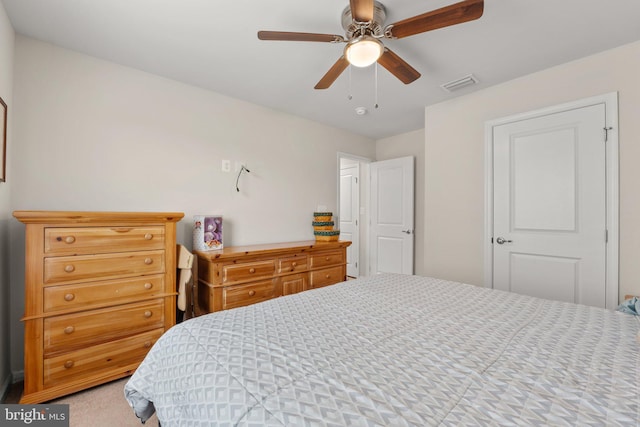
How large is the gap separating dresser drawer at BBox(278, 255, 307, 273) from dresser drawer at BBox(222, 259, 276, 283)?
9 cm

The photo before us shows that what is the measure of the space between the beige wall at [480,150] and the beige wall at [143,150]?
1630 mm

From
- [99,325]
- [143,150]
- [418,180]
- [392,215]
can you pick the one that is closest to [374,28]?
[143,150]

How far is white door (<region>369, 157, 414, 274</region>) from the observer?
13.3ft

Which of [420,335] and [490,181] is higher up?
[490,181]

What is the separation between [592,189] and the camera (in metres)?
2.22

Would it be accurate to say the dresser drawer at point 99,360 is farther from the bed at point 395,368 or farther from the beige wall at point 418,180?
the beige wall at point 418,180

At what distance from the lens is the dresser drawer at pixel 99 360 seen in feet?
5.67

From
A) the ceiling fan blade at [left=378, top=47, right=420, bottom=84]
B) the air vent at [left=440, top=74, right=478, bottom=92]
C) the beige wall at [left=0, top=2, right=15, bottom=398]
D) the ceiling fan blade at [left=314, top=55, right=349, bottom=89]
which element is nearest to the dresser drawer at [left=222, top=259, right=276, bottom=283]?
the beige wall at [left=0, top=2, right=15, bottom=398]

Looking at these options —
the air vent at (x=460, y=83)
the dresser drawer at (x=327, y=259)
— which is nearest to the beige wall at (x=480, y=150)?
the air vent at (x=460, y=83)

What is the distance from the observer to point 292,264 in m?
2.89

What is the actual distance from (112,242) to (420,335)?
205 centimetres

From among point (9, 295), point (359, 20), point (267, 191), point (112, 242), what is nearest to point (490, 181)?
point (359, 20)

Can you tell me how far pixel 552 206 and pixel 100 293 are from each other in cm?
366

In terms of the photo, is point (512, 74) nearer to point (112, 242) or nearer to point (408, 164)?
point (408, 164)
